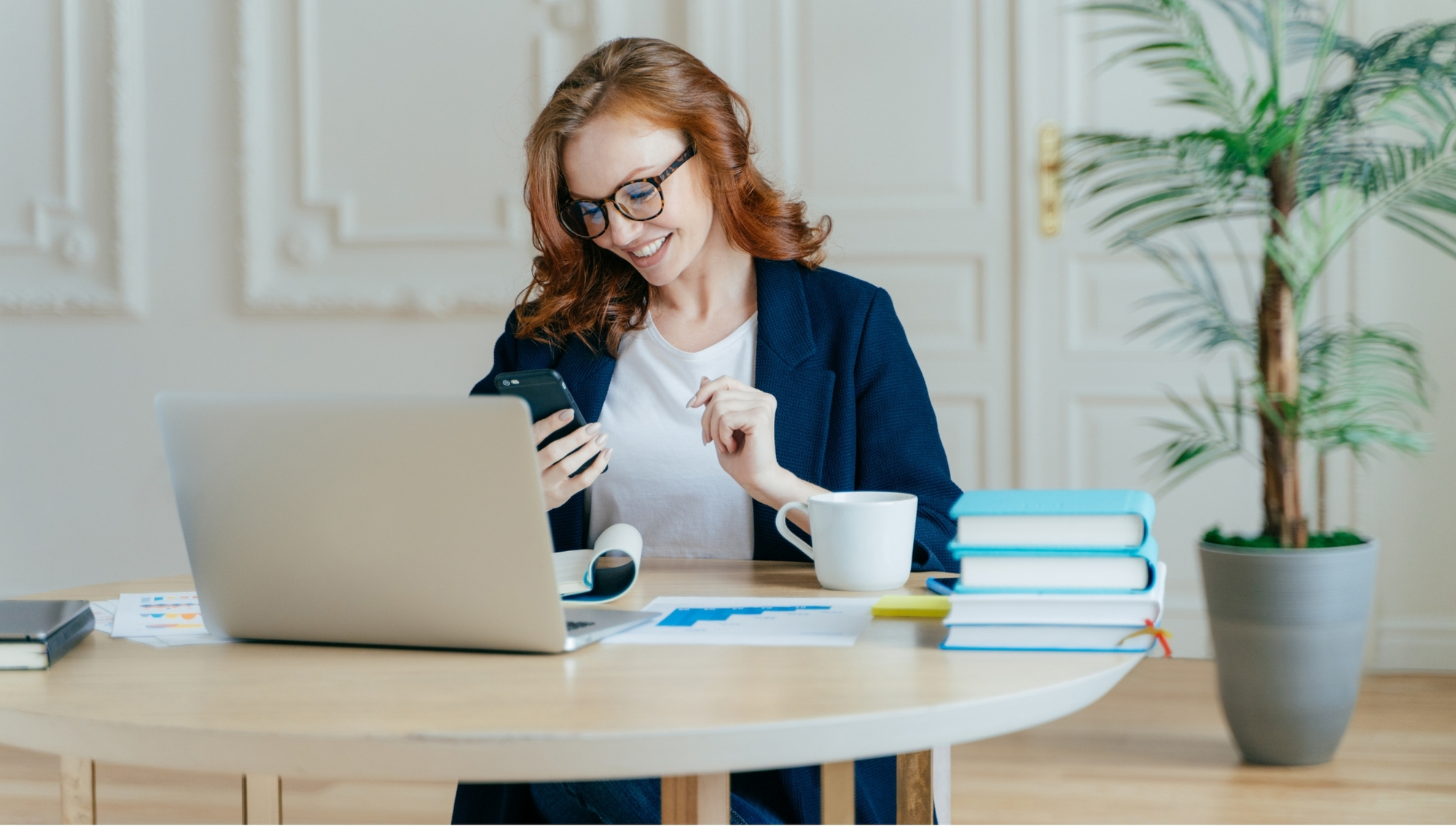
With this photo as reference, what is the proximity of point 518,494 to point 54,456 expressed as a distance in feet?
10.8

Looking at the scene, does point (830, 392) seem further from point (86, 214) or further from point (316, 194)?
point (86, 214)

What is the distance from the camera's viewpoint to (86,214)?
136 inches

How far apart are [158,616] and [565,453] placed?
398mm

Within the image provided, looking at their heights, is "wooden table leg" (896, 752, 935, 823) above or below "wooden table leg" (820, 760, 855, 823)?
below

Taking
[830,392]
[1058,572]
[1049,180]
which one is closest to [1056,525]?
[1058,572]

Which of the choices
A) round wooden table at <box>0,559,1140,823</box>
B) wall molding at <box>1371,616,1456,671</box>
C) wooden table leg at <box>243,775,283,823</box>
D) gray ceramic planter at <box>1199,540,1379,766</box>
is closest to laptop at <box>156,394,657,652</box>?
round wooden table at <box>0,559,1140,823</box>

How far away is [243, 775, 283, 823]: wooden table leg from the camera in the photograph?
46.1 inches

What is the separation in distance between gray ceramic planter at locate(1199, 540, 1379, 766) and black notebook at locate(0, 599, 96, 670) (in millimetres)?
1818

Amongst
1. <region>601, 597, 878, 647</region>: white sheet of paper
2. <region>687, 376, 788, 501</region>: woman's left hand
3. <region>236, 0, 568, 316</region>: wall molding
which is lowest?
<region>601, 597, 878, 647</region>: white sheet of paper

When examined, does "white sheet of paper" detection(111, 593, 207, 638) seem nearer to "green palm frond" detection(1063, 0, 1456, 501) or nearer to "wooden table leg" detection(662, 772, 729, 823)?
"wooden table leg" detection(662, 772, 729, 823)

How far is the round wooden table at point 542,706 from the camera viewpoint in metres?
0.66

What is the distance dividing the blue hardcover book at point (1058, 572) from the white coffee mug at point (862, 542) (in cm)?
21

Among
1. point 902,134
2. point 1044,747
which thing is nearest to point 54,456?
point 902,134

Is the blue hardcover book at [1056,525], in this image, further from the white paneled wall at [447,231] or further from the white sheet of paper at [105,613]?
the white paneled wall at [447,231]
